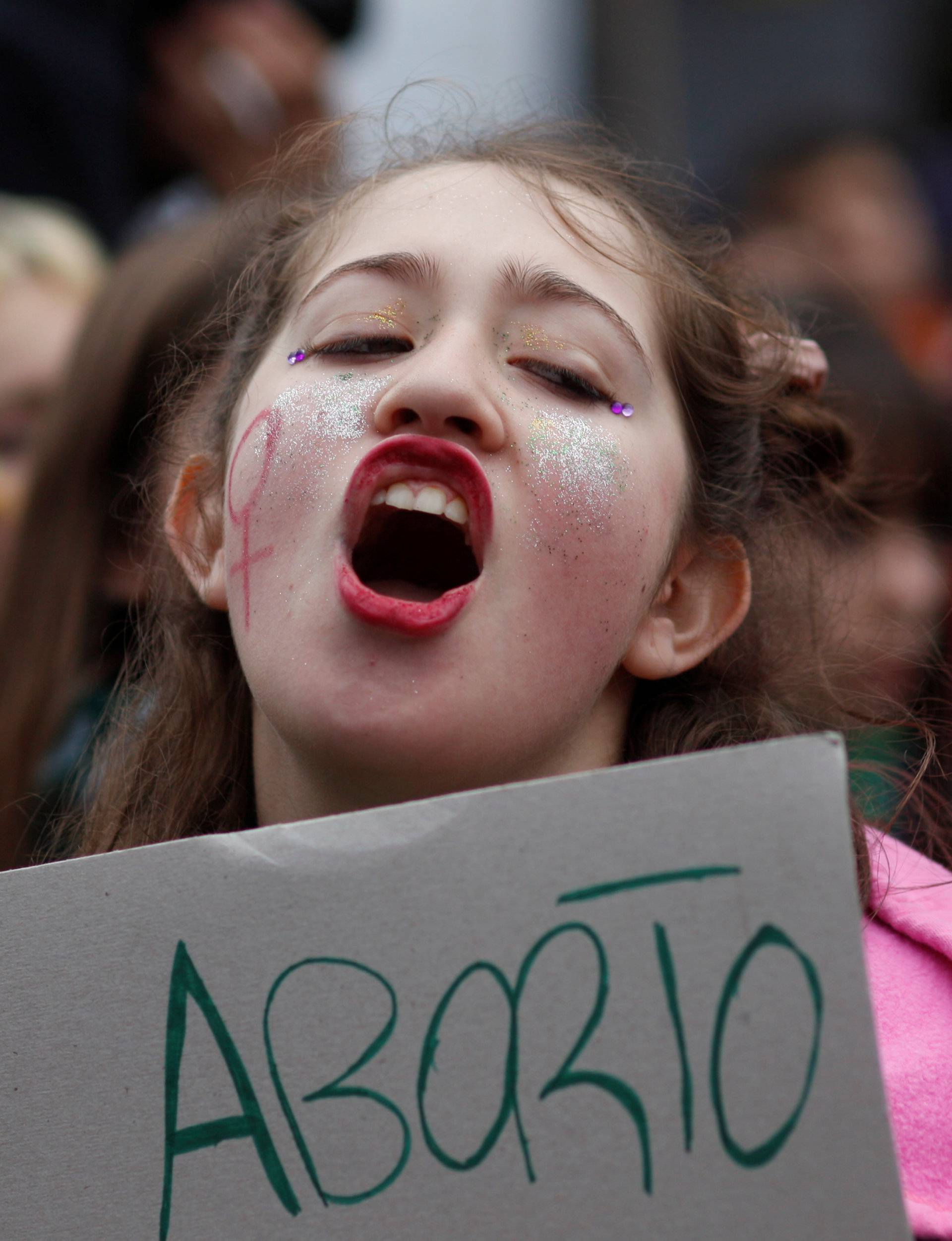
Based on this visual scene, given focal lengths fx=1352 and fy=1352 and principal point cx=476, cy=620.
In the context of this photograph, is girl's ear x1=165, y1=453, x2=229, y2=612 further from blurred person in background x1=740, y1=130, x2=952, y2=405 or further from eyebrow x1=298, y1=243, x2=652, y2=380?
blurred person in background x1=740, y1=130, x2=952, y2=405

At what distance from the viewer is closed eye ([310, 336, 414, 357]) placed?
1.39 m

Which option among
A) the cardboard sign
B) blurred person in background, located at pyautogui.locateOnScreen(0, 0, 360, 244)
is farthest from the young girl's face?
blurred person in background, located at pyautogui.locateOnScreen(0, 0, 360, 244)

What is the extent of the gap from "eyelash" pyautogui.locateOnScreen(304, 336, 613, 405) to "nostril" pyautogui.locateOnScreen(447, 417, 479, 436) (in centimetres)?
12

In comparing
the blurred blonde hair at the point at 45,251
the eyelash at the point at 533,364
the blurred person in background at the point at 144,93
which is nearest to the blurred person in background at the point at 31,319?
the blurred blonde hair at the point at 45,251

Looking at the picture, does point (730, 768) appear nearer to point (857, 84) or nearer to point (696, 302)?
point (696, 302)

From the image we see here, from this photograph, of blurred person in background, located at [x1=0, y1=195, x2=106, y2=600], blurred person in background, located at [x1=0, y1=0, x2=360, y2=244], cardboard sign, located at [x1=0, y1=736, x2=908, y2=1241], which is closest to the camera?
cardboard sign, located at [x1=0, y1=736, x2=908, y2=1241]

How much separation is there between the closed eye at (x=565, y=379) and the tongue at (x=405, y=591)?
259mm

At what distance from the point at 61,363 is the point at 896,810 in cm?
189

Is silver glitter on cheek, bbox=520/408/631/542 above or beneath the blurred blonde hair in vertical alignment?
above

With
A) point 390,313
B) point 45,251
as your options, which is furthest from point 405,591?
point 45,251

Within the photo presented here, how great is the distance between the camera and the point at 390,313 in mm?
1392

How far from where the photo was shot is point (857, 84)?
639 centimetres

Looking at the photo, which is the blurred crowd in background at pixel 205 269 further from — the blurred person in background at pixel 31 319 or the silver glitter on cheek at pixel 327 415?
the silver glitter on cheek at pixel 327 415

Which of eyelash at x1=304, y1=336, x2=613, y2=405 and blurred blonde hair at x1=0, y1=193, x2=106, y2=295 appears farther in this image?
blurred blonde hair at x1=0, y1=193, x2=106, y2=295
